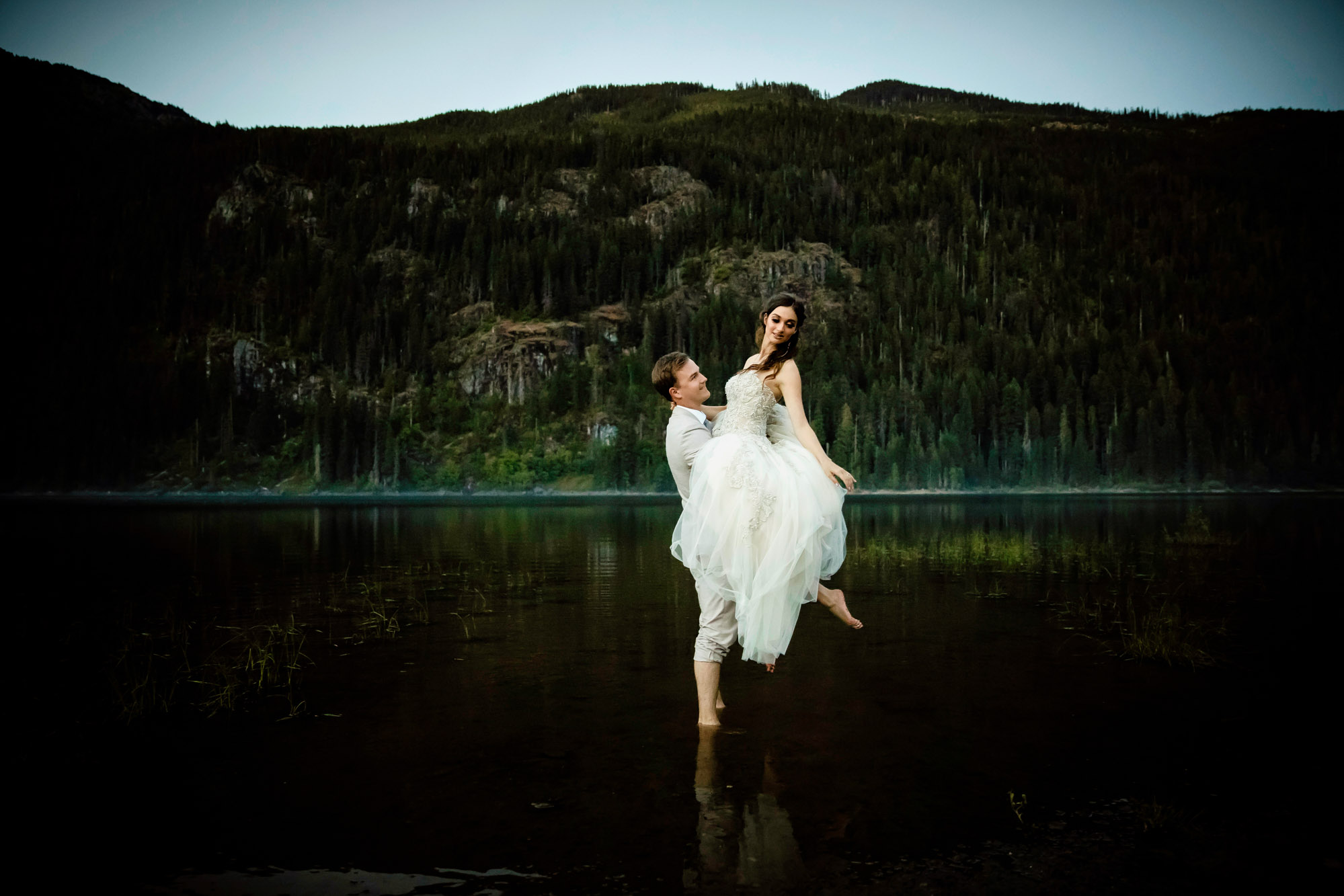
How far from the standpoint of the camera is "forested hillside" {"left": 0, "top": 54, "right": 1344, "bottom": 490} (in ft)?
423

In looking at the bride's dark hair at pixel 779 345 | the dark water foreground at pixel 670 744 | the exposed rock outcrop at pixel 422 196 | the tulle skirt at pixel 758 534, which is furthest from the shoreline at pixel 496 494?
the tulle skirt at pixel 758 534

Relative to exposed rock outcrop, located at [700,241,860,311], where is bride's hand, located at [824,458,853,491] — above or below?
below

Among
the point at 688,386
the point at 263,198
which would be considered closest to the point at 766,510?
the point at 688,386

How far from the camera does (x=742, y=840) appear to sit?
4.72 m

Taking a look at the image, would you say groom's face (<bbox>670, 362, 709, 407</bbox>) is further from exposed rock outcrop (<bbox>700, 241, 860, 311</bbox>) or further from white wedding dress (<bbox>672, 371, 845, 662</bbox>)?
exposed rock outcrop (<bbox>700, 241, 860, 311</bbox>)

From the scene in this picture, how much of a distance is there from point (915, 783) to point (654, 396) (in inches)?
5357

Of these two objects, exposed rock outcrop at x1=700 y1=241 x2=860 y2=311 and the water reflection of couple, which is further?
exposed rock outcrop at x1=700 y1=241 x2=860 y2=311

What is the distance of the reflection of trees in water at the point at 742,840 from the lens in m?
4.29

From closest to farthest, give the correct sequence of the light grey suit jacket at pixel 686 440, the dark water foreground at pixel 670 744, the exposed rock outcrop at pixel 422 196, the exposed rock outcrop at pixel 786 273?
1. the dark water foreground at pixel 670 744
2. the light grey suit jacket at pixel 686 440
3. the exposed rock outcrop at pixel 786 273
4. the exposed rock outcrop at pixel 422 196

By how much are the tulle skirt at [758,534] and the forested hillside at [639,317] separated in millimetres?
114837

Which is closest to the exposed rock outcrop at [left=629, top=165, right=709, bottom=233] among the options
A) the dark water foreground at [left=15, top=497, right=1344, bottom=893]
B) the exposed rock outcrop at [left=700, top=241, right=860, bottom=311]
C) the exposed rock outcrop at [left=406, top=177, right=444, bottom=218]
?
the exposed rock outcrop at [left=700, top=241, right=860, bottom=311]

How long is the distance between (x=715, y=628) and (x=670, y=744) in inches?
37.8

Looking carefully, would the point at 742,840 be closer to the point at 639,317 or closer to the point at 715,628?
the point at 715,628

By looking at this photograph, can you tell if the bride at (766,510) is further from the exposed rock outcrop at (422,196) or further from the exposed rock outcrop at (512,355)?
the exposed rock outcrop at (422,196)
